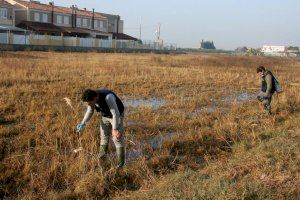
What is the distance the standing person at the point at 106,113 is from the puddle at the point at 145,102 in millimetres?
5304

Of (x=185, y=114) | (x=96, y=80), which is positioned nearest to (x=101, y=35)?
(x=96, y=80)

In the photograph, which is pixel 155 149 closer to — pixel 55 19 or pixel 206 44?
pixel 55 19

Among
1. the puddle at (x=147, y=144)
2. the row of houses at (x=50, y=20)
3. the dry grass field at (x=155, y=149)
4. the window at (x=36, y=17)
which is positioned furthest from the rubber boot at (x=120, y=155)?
the window at (x=36, y=17)

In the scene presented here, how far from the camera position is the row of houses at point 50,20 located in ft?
165

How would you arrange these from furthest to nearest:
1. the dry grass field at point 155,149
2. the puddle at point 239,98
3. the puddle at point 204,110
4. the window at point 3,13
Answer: the window at point 3,13 < the puddle at point 239,98 < the puddle at point 204,110 < the dry grass field at point 155,149

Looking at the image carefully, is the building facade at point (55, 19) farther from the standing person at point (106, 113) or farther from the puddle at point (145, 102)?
the standing person at point (106, 113)

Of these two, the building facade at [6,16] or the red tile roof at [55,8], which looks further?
the red tile roof at [55,8]

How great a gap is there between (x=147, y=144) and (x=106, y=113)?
190cm

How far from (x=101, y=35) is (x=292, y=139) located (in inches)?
2330

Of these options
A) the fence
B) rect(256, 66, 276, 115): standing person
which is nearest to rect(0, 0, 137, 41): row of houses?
the fence

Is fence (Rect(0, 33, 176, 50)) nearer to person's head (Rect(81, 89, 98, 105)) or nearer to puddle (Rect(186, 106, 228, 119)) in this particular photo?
puddle (Rect(186, 106, 228, 119))

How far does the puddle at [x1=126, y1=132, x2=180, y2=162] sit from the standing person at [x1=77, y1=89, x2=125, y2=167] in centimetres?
64

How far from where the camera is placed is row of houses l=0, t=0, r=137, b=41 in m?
50.2

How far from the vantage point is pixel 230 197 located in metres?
4.79
